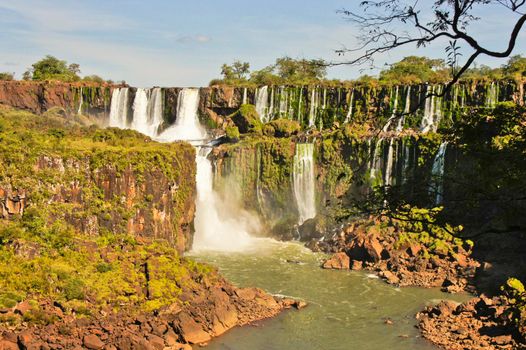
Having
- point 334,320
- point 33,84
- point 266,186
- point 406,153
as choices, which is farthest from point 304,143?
point 33,84

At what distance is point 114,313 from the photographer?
80.7ft

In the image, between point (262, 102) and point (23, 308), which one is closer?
point (23, 308)

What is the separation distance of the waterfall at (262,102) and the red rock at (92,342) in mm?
37786

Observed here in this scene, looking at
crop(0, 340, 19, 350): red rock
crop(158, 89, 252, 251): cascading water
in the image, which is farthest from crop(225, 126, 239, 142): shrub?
crop(0, 340, 19, 350): red rock

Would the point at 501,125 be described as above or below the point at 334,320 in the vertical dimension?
above

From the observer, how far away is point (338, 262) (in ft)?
124

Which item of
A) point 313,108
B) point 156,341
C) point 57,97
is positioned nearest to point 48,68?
point 57,97

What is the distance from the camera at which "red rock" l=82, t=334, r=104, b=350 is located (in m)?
22.1

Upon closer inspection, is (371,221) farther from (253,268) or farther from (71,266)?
(71,266)

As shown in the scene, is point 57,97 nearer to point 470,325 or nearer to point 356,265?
point 356,265

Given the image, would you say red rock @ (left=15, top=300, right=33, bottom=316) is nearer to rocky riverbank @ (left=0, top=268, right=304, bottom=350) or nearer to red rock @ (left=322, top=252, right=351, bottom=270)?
rocky riverbank @ (left=0, top=268, right=304, bottom=350)

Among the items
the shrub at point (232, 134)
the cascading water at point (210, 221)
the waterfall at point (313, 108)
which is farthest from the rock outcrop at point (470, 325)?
the waterfall at point (313, 108)

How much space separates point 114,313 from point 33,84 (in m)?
47.0

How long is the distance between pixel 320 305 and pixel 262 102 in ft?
103
